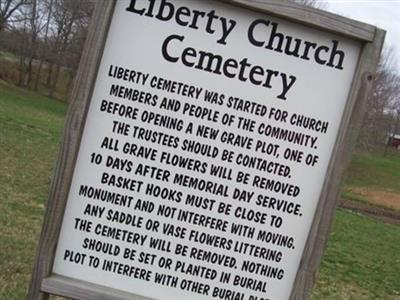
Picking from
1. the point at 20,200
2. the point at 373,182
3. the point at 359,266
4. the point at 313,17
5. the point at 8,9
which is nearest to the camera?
the point at 313,17

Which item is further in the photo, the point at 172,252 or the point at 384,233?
the point at 384,233

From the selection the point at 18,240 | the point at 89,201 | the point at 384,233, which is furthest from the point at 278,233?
the point at 384,233

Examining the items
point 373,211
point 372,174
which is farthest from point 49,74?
point 373,211

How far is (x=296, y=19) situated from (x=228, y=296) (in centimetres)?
119

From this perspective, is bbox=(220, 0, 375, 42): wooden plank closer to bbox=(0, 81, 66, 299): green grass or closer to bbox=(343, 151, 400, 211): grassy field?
bbox=(0, 81, 66, 299): green grass

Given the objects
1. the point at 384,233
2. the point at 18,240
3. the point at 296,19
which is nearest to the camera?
the point at 296,19

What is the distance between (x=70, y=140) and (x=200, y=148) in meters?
0.53

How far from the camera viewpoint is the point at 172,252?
94.7 inches

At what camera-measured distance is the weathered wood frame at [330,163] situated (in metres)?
2.32

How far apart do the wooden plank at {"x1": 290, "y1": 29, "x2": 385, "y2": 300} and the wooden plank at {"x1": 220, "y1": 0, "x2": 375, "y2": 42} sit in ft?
0.22

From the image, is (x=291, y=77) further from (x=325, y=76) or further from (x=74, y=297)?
(x=74, y=297)

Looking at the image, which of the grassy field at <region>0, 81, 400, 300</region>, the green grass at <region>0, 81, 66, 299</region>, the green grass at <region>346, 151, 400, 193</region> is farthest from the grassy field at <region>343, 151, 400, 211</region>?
the green grass at <region>0, 81, 66, 299</region>

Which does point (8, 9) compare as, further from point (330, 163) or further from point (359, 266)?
point (330, 163)

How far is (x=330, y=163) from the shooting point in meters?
2.43
